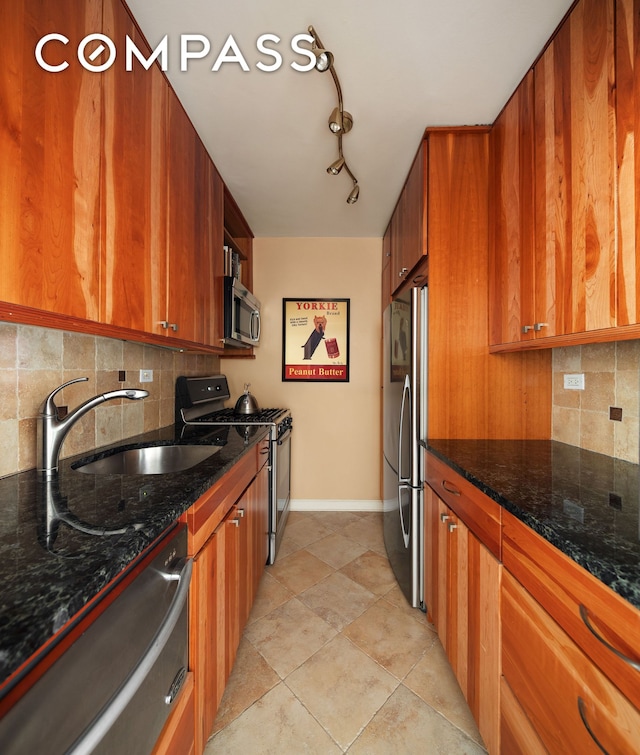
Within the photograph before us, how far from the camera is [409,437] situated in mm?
1778

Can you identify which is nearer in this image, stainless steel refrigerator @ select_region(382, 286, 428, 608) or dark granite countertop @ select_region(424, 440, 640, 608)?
dark granite countertop @ select_region(424, 440, 640, 608)

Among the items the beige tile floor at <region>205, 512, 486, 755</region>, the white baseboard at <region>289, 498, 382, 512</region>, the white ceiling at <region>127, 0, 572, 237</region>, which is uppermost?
the white ceiling at <region>127, 0, 572, 237</region>

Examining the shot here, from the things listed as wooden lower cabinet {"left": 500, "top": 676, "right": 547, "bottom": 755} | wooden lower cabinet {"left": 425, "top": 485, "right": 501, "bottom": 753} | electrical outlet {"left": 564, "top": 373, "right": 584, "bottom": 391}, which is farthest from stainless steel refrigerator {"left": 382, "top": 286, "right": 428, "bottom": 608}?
wooden lower cabinet {"left": 500, "top": 676, "right": 547, "bottom": 755}

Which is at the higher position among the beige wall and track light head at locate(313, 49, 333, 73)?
track light head at locate(313, 49, 333, 73)

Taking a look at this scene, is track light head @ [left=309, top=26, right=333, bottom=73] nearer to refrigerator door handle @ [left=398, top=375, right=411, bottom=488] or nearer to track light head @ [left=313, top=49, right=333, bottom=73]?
track light head @ [left=313, top=49, right=333, bottom=73]

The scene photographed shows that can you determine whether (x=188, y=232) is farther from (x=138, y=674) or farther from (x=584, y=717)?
(x=584, y=717)

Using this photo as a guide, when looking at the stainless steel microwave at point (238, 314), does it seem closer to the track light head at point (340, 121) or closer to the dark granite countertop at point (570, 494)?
the track light head at point (340, 121)

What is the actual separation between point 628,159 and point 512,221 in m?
0.55

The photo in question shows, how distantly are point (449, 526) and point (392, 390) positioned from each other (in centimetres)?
98

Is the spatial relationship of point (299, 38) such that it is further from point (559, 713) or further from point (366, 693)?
point (366, 693)

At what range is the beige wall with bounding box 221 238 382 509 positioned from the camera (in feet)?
10.0

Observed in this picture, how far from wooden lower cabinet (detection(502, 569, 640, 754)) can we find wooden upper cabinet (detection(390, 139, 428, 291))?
5.10 ft

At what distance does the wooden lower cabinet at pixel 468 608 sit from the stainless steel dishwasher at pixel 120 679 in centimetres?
89

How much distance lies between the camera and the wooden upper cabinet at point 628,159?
90 centimetres
